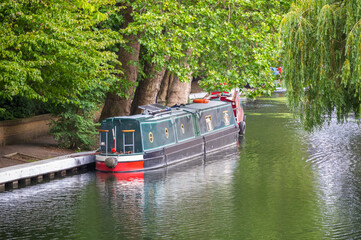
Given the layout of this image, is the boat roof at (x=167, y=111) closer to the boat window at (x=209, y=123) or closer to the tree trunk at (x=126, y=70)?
the boat window at (x=209, y=123)

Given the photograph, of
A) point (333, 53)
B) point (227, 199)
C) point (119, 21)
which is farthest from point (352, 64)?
point (119, 21)

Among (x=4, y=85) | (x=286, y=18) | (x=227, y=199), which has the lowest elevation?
(x=227, y=199)

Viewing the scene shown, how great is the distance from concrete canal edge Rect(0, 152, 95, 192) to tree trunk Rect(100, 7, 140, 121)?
4198mm

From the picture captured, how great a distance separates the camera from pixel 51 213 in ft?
59.5

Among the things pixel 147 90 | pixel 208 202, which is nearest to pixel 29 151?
pixel 147 90

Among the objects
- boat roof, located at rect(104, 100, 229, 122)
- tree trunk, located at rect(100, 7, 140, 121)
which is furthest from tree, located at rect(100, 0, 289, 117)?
boat roof, located at rect(104, 100, 229, 122)

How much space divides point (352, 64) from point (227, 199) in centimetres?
588

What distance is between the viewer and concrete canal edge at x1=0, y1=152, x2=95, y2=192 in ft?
70.1

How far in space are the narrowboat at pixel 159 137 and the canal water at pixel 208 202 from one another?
1.84 feet

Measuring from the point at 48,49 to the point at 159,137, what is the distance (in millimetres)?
6617

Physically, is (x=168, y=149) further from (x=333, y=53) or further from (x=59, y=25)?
(x=333, y=53)

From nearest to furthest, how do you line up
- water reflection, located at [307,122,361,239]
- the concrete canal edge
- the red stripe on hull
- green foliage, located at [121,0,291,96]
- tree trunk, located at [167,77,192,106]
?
1. water reflection, located at [307,122,361,239]
2. the concrete canal edge
3. the red stripe on hull
4. green foliage, located at [121,0,291,96]
5. tree trunk, located at [167,77,192,106]

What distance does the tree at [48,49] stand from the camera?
19.4 m

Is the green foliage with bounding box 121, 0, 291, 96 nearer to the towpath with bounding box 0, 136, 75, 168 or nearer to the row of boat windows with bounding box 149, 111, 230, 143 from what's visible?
the row of boat windows with bounding box 149, 111, 230, 143
